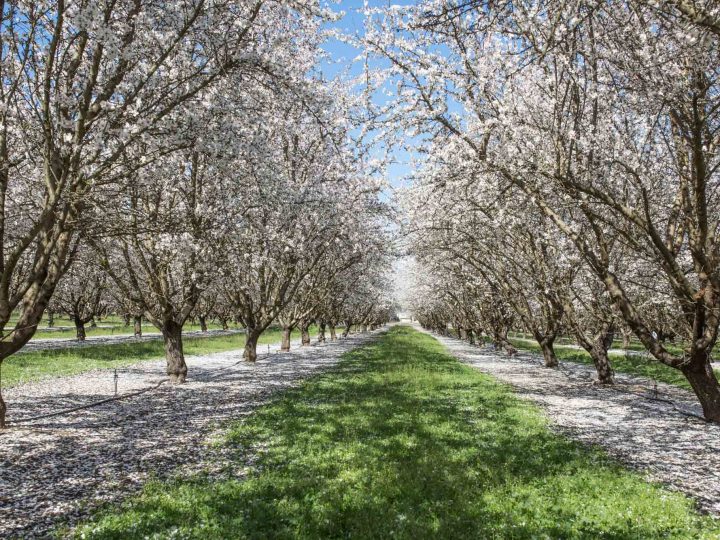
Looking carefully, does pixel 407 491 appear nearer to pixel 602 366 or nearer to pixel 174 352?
pixel 174 352

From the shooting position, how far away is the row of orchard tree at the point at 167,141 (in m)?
9.98

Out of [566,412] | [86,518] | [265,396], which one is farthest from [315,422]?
[566,412]

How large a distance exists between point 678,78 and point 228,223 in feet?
46.6

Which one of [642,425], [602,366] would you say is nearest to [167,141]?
[642,425]

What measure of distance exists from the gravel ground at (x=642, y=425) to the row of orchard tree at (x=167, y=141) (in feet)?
33.6

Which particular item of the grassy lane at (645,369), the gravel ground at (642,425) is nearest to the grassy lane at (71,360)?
the gravel ground at (642,425)

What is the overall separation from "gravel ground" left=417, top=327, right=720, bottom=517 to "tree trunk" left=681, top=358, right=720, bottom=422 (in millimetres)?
468

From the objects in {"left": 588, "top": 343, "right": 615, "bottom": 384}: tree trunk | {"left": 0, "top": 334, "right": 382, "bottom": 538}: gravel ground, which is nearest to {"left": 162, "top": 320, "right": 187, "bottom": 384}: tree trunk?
{"left": 0, "top": 334, "right": 382, "bottom": 538}: gravel ground

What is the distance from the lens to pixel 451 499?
8.35m

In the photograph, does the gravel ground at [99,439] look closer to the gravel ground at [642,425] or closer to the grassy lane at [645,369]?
the gravel ground at [642,425]

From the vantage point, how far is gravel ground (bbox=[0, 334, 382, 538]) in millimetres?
8469

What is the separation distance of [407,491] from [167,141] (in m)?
9.19

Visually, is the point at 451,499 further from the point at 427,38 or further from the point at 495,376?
the point at 495,376

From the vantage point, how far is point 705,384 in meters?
13.9
